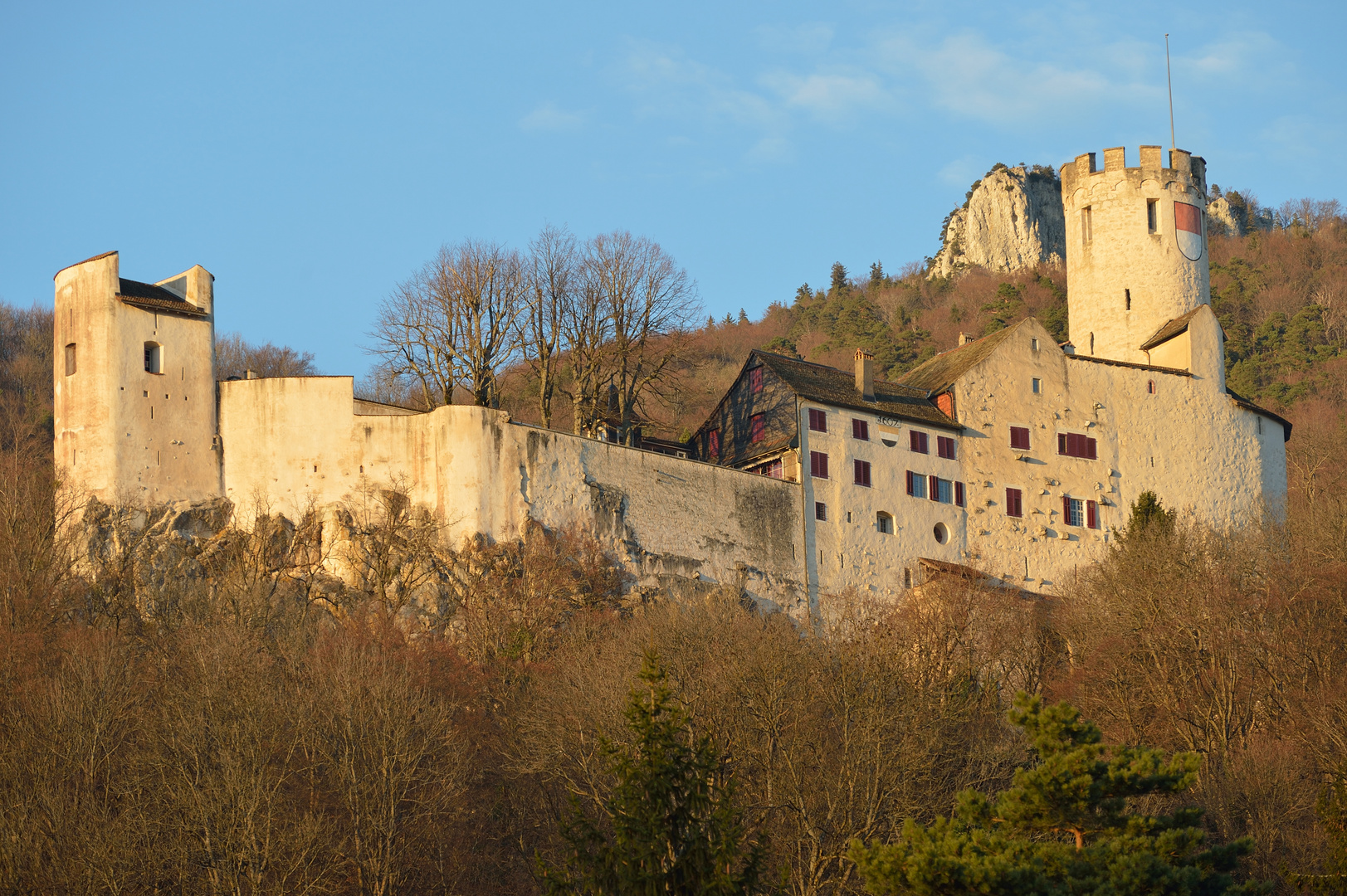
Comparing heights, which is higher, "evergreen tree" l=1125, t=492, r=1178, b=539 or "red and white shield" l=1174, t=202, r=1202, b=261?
"red and white shield" l=1174, t=202, r=1202, b=261

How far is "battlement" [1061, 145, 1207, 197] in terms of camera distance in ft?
188

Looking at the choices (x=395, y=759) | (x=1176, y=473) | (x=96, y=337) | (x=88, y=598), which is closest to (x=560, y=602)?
(x=395, y=759)

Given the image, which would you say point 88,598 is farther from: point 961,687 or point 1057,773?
point 1057,773

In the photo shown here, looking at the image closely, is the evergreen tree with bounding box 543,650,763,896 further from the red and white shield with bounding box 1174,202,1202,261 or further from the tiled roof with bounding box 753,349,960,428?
the red and white shield with bounding box 1174,202,1202,261

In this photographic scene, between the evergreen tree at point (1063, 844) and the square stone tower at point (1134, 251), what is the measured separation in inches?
1295

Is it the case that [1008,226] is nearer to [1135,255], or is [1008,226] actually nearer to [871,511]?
[1135,255]

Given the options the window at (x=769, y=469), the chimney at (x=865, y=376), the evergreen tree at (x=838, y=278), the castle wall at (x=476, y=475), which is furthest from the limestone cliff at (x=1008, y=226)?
the castle wall at (x=476, y=475)

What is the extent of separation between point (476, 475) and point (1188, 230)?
27.6m

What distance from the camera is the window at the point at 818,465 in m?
48.1

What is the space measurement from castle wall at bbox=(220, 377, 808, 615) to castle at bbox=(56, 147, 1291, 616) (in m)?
0.05

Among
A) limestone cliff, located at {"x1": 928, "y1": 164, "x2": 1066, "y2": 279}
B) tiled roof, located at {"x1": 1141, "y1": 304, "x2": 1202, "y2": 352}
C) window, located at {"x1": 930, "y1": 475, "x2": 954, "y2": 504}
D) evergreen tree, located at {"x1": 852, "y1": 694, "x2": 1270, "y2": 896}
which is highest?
limestone cliff, located at {"x1": 928, "y1": 164, "x2": 1066, "y2": 279}

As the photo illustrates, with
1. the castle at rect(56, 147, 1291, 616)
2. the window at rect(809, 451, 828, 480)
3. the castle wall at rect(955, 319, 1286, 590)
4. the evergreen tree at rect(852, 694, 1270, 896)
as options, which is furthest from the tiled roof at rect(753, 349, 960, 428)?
the evergreen tree at rect(852, 694, 1270, 896)

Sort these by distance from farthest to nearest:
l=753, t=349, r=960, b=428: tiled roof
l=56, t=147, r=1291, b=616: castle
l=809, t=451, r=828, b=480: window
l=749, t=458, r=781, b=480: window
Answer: l=753, t=349, r=960, b=428: tiled roof → l=749, t=458, r=781, b=480: window → l=809, t=451, r=828, b=480: window → l=56, t=147, r=1291, b=616: castle

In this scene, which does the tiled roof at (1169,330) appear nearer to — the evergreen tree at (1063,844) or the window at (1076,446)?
the window at (1076,446)
